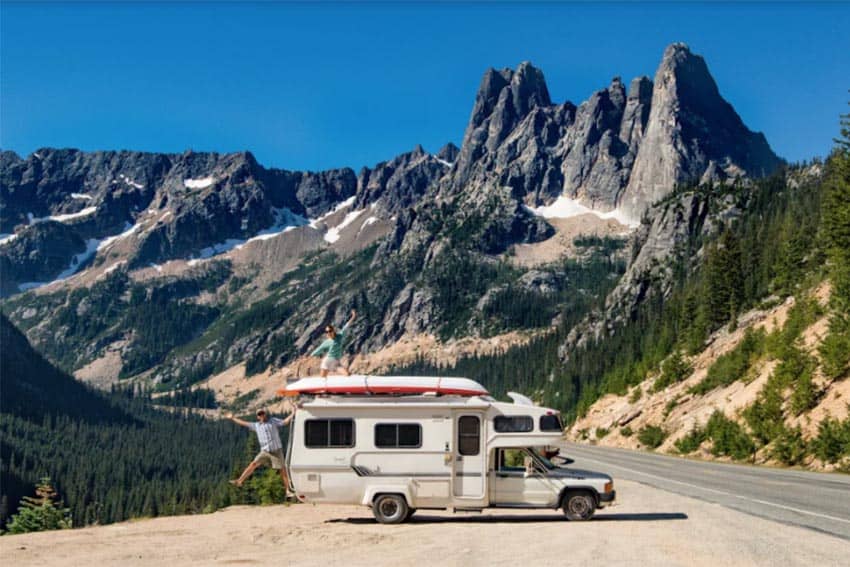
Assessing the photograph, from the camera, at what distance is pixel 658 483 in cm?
3127

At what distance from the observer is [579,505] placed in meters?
20.5

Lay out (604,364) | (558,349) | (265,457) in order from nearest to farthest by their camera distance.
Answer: (265,457) → (604,364) → (558,349)

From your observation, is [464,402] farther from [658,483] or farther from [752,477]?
[752,477]

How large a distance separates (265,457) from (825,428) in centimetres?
2725

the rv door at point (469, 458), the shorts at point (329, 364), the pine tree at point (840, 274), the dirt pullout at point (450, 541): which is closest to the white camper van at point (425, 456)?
the rv door at point (469, 458)

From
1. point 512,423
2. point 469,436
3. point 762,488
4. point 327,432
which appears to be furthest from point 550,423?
point 762,488

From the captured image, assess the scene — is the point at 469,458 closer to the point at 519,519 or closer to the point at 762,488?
the point at 519,519

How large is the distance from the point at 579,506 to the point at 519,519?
1676 mm

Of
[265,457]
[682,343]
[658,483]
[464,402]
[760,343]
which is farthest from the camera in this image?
[682,343]

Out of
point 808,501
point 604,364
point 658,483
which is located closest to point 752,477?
point 658,483

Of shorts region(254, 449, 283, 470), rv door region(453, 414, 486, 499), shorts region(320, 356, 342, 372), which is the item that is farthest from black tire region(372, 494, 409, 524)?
shorts region(320, 356, 342, 372)

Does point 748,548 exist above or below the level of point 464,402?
below

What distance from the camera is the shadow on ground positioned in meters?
20.4

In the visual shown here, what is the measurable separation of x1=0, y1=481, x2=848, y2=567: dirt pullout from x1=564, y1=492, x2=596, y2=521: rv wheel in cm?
32
